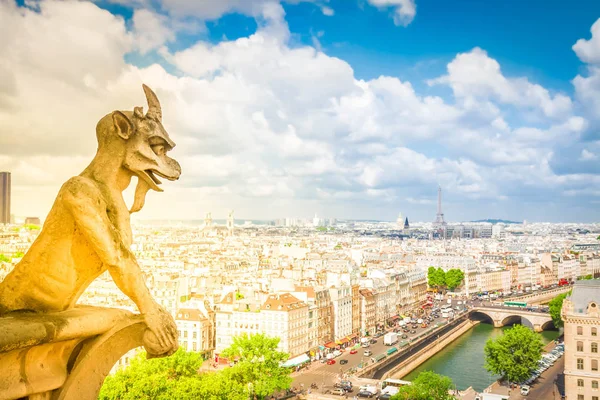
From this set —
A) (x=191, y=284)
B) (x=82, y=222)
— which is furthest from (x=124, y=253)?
(x=191, y=284)

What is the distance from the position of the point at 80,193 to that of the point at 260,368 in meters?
25.5

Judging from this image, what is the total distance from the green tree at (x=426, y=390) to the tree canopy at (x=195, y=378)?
5.59m

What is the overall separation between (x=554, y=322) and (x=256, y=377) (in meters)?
33.1

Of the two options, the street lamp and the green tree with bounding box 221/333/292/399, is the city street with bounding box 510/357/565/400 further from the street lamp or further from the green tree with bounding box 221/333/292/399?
the street lamp

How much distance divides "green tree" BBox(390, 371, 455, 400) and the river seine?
31.2 feet

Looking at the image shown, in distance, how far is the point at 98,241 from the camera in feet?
11.0

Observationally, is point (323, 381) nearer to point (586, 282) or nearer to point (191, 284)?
point (586, 282)

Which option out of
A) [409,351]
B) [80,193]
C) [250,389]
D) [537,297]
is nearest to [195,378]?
[250,389]

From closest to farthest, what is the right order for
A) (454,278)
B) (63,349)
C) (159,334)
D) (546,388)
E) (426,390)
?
(63,349), (159,334), (426,390), (546,388), (454,278)

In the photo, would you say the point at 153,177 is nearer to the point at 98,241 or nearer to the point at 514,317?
the point at 98,241

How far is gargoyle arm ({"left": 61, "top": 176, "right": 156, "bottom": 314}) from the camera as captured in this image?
331 centimetres

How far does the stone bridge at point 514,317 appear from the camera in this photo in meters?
53.0

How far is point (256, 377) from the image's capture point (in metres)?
27.5

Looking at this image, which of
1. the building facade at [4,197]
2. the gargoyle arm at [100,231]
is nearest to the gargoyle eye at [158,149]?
the gargoyle arm at [100,231]
